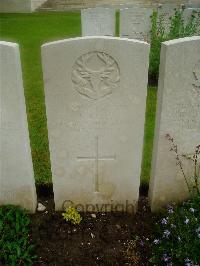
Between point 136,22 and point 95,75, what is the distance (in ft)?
21.1

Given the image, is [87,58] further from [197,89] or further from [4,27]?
[4,27]

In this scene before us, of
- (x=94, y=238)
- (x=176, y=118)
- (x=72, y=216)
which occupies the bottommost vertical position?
(x=94, y=238)

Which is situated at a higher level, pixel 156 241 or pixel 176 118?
pixel 176 118

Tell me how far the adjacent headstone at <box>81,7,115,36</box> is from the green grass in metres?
1.44

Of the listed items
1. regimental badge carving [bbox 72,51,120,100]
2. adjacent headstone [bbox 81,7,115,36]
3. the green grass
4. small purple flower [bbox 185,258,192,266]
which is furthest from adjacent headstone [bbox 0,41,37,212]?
adjacent headstone [bbox 81,7,115,36]

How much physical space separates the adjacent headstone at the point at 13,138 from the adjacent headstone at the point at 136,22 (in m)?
6.43

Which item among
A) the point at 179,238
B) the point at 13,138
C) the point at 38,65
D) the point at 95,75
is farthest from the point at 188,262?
the point at 38,65

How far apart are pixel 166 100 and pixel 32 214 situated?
177cm

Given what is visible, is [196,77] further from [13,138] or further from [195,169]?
[13,138]

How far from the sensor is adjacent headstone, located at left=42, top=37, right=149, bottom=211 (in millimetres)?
2785

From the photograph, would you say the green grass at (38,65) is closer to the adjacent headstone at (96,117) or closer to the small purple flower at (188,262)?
the adjacent headstone at (96,117)

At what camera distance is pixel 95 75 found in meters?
2.89

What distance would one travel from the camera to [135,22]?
8.84m

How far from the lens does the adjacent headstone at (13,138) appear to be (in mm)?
2771
